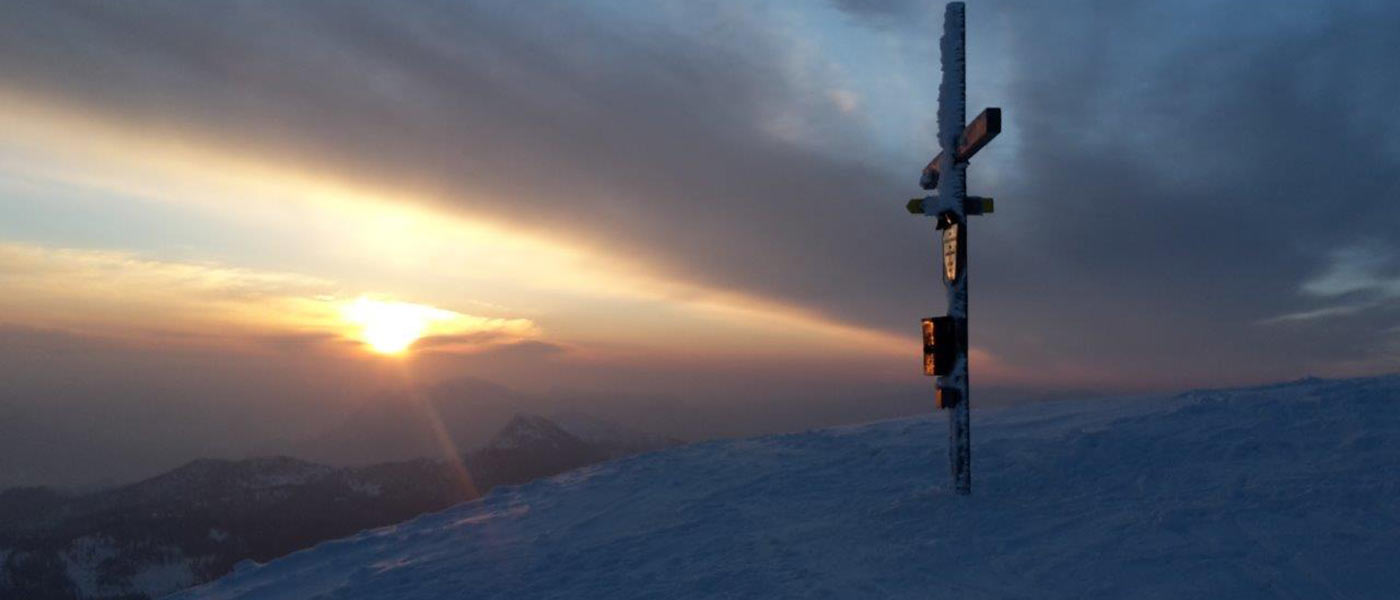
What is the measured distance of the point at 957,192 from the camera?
9648mm

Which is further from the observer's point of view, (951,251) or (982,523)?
(951,251)

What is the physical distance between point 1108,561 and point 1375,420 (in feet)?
17.1

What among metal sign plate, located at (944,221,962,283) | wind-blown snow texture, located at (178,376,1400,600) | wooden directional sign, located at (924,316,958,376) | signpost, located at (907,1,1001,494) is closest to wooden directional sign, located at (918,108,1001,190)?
signpost, located at (907,1,1001,494)

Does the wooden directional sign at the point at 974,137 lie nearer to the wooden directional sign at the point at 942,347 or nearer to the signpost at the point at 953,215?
the signpost at the point at 953,215

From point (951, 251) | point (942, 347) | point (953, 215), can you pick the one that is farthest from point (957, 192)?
point (942, 347)

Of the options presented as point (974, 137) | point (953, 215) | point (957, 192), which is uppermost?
point (974, 137)

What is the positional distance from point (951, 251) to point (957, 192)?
720 mm

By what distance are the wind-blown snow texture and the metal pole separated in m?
0.56

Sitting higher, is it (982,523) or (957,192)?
(957,192)

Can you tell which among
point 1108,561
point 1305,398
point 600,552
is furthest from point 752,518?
point 1305,398

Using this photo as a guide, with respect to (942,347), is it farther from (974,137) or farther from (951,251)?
(974,137)

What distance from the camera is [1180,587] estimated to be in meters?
5.57

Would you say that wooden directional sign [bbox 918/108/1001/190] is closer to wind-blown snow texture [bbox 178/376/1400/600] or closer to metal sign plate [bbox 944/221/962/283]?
metal sign plate [bbox 944/221/962/283]

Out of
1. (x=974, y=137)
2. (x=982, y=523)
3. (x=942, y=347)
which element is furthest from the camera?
(x=942, y=347)
